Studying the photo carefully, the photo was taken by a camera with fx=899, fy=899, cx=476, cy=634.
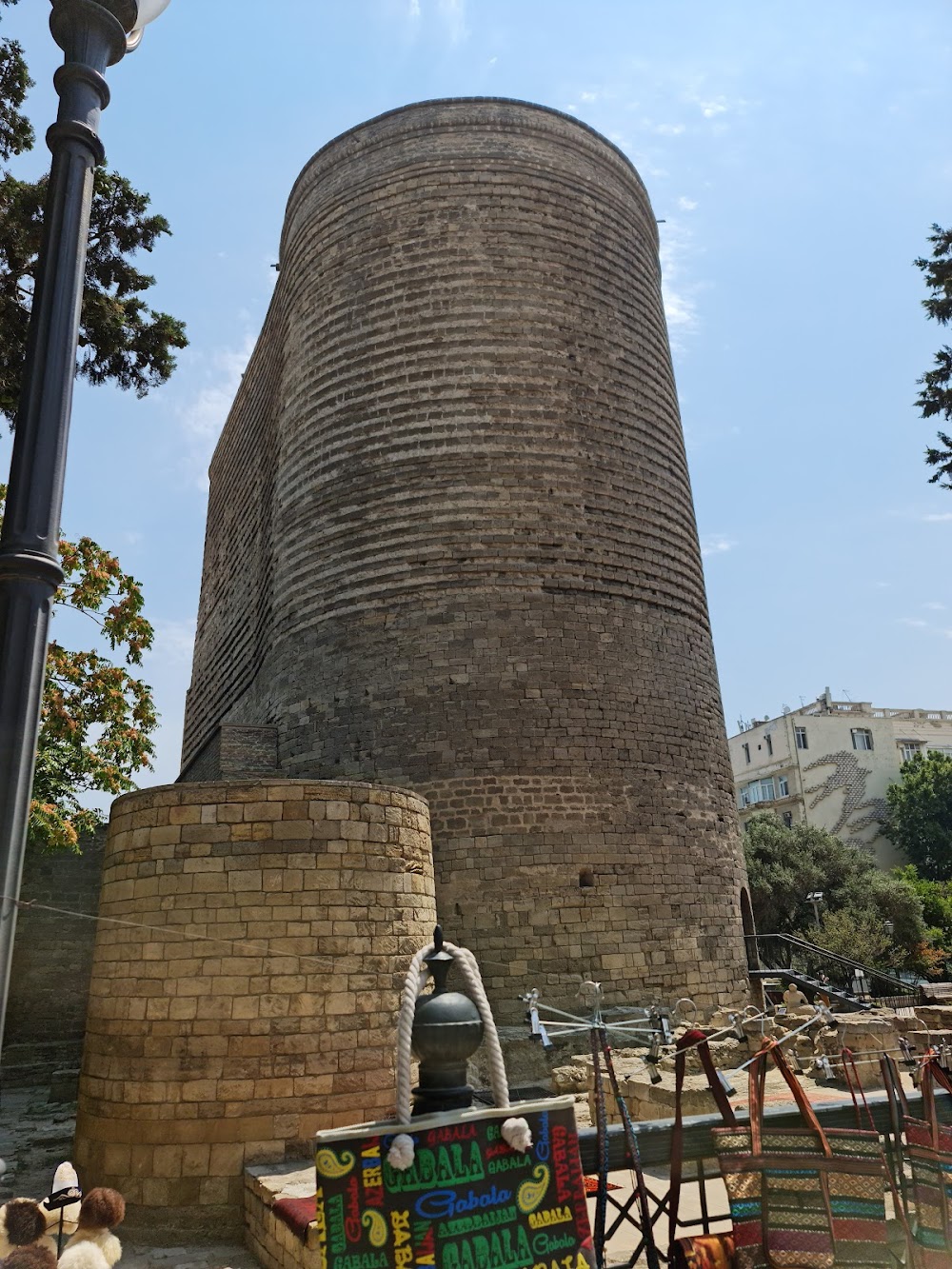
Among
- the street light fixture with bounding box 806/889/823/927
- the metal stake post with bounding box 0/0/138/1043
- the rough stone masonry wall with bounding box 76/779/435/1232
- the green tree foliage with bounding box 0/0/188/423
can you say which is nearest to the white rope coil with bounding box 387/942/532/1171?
the metal stake post with bounding box 0/0/138/1043

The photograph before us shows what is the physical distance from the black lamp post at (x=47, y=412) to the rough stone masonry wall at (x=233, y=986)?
4133 mm

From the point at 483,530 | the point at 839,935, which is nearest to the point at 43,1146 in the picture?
the point at 483,530

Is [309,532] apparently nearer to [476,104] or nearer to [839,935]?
[476,104]

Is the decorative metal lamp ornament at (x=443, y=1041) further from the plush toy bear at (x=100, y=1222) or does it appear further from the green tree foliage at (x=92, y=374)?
the green tree foliage at (x=92, y=374)

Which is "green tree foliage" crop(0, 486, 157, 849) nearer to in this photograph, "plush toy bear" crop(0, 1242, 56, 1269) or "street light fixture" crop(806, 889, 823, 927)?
"plush toy bear" crop(0, 1242, 56, 1269)

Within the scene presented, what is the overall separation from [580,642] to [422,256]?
22.1ft

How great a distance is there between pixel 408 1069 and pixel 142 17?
3684mm

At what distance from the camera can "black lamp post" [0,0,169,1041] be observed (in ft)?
7.94

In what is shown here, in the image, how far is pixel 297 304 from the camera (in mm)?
15875

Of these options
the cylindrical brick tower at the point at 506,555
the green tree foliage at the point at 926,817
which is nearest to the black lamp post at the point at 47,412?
the cylindrical brick tower at the point at 506,555

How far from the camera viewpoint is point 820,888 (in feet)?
90.9

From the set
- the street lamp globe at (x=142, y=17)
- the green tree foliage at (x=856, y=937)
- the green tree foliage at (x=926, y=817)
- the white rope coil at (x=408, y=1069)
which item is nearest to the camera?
the white rope coil at (x=408, y=1069)

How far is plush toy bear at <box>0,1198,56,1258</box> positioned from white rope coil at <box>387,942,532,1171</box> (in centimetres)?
168

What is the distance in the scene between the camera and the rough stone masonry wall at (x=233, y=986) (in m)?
5.87
